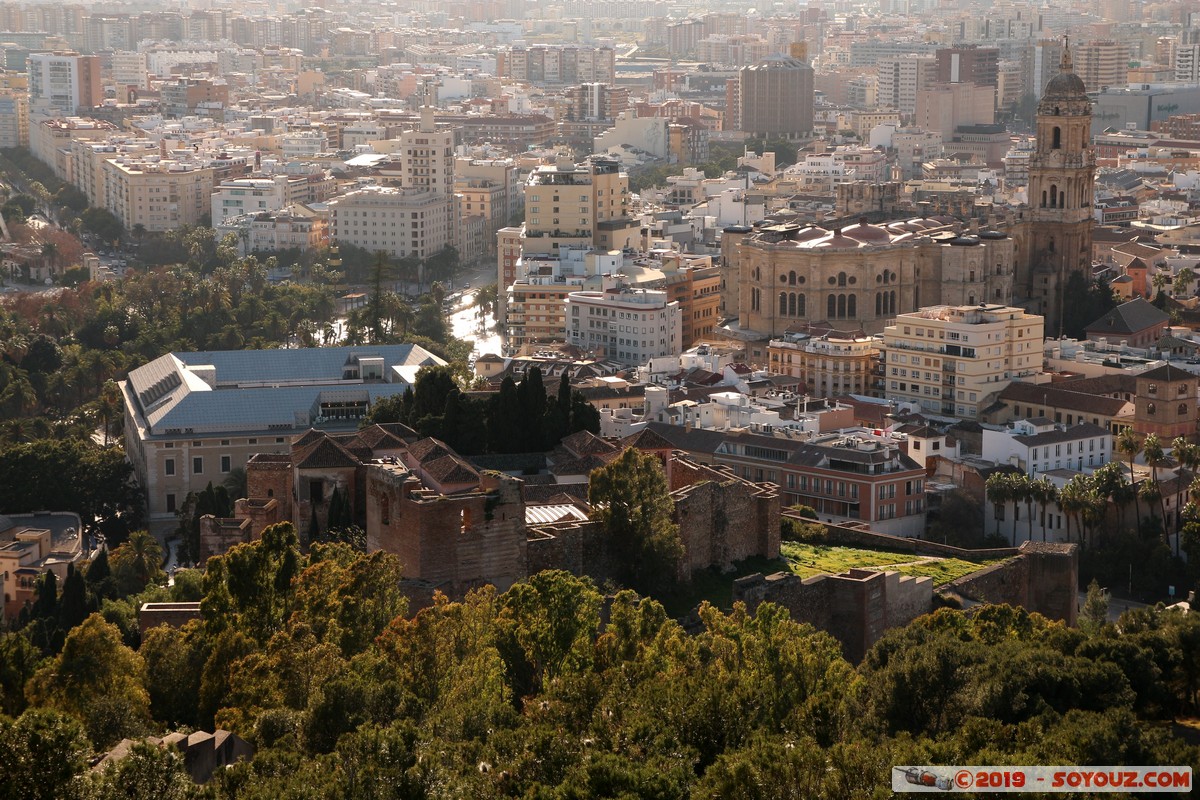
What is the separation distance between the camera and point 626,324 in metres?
54.1

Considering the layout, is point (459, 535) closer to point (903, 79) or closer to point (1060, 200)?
point (1060, 200)

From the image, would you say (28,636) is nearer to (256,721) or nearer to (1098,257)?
(256,721)

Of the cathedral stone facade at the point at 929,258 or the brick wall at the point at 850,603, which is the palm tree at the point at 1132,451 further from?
the cathedral stone facade at the point at 929,258

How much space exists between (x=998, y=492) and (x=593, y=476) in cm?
1090

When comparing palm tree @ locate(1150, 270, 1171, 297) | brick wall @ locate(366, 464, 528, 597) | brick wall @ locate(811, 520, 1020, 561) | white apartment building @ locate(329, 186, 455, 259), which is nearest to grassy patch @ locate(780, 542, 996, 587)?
brick wall @ locate(811, 520, 1020, 561)

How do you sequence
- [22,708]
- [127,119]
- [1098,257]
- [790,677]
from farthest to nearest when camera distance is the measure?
[127,119] < [1098,257] < [22,708] < [790,677]

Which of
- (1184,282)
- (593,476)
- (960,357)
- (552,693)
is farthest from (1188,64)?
(552,693)

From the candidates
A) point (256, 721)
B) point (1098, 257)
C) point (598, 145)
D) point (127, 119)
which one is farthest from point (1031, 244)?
point (127, 119)

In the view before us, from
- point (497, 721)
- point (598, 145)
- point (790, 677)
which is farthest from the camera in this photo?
point (598, 145)

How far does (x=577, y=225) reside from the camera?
64188 millimetres

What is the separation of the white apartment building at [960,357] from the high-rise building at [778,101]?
70097mm

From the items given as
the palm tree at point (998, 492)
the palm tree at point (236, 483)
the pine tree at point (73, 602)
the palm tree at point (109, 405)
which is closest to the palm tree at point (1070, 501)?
the palm tree at point (998, 492)

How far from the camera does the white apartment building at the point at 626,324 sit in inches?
2126

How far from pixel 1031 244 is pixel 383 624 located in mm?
37009
